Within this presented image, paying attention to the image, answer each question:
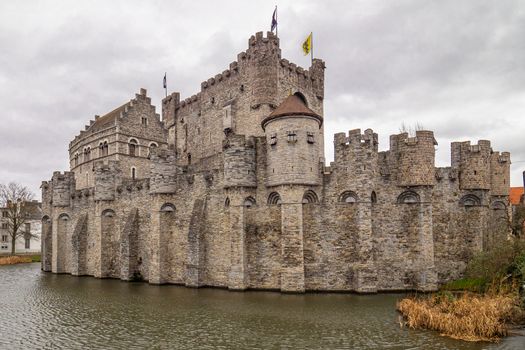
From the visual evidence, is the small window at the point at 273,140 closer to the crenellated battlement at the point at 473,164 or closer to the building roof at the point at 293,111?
the building roof at the point at 293,111

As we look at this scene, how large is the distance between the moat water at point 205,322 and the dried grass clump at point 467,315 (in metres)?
0.46

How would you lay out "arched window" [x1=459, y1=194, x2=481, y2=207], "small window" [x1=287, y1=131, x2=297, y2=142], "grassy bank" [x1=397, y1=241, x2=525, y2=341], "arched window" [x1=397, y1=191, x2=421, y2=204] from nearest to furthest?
1. "grassy bank" [x1=397, y1=241, x2=525, y2=341]
2. "arched window" [x1=397, y1=191, x2=421, y2=204]
3. "small window" [x1=287, y1=131, x2=297, y2=142]
4. "arched window" [x1=459, y1=194, x2=481, y2=207]

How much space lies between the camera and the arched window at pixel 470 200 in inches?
870

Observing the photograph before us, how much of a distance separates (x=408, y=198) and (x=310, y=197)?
16.3 feet

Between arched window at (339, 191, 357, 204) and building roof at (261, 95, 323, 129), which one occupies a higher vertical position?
building roof at (261, 95, 323, 129)

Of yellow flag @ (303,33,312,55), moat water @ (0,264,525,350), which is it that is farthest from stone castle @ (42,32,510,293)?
yellow flag @ (303,33,312,55)

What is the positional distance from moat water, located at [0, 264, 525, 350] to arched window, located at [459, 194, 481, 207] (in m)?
6.51

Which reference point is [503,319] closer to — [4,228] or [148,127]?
[148,127]

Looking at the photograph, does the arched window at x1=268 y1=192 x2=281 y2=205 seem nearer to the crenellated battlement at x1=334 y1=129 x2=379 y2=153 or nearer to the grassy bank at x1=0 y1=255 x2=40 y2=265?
the crenellated battlement at x1=334 y1=129 x2=379 y2=153

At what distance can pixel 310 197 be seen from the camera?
73.5 ft

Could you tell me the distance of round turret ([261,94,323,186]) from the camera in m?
21.7

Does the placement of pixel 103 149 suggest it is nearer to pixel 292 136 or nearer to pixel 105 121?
pixel 105 121

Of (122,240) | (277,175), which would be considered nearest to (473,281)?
(277,175)

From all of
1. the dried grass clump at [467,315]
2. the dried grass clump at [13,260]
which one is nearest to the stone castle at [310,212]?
the dried grass clump at [467,315]
